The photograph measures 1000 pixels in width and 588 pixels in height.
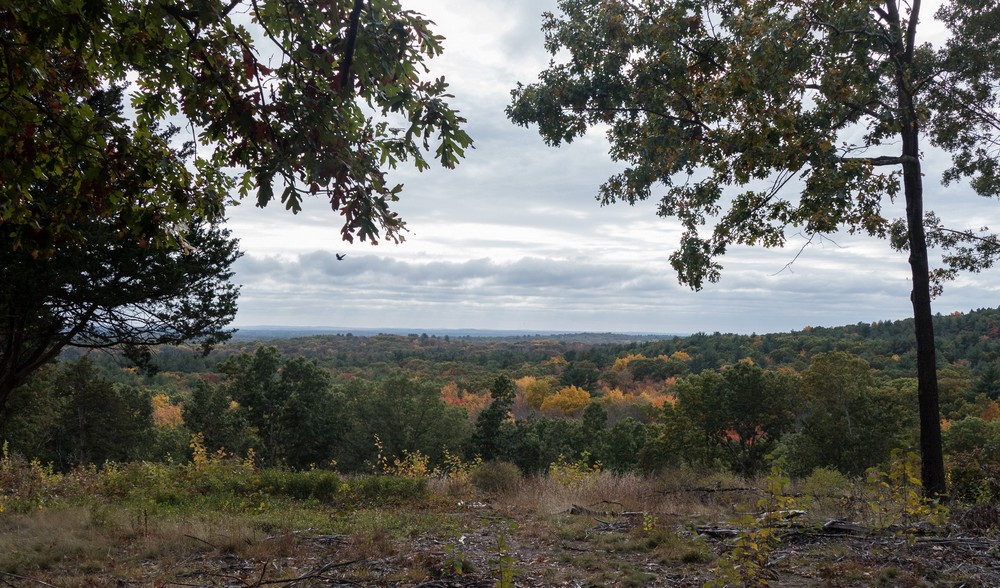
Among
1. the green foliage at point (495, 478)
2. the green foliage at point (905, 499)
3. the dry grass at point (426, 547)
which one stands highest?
the green foliage at point (905, 499)

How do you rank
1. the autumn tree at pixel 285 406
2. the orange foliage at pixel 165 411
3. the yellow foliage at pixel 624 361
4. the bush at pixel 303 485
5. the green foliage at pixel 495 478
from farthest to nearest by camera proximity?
the yellow foliage at pixel 624 361
the orange foliage at pixel 165 411
the autumn tree at pixel 285 406
the green foliage at pixel 495 478
the bush at pixel 303 485

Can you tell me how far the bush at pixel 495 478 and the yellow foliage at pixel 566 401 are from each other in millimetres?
49046

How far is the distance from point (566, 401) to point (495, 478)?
5095 centimetres

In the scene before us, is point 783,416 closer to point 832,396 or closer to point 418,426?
point 832,396

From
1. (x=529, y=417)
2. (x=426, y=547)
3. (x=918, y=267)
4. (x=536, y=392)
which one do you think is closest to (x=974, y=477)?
(x=918, y=267)

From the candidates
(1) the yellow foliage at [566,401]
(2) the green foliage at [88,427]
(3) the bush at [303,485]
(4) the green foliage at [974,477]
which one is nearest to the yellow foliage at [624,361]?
(1) the yellow foliage at [566,401]

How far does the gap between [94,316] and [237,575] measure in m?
7.60

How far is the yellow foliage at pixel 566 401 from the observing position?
6288cm

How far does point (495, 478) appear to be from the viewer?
530 inches

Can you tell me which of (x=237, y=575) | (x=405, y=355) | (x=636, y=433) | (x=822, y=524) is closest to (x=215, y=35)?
Result: (x=237, y=575)

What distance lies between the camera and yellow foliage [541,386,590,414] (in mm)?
62875

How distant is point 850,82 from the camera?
8047mm

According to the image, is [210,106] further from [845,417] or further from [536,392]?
[536,392]

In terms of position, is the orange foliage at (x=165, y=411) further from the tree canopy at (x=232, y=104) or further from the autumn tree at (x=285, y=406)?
the tree canopy at (x=232, y=104)
